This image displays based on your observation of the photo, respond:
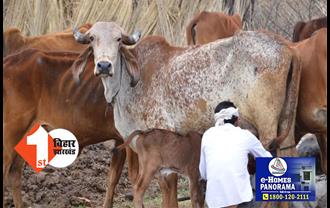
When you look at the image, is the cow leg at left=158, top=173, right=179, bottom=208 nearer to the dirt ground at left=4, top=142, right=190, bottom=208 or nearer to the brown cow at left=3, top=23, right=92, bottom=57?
the dirt ground at left=4, top=142, right=190, bottom=208

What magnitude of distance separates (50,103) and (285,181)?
2823 mm

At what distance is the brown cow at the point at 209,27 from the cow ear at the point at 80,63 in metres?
2.79

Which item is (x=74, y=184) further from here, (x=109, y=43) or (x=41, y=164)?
(x=109, y=43)

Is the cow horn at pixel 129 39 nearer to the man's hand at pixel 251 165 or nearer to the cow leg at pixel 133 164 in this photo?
the cow leg at pixel 133 164

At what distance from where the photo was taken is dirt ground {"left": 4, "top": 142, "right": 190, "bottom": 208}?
10766 mm

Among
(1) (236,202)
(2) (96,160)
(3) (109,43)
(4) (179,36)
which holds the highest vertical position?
(4) (179,36)

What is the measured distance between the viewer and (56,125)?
10336mm

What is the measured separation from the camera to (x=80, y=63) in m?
9.73

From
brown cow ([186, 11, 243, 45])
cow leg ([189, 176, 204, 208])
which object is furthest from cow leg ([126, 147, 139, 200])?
brown cow ([186, 11, 243, 45])

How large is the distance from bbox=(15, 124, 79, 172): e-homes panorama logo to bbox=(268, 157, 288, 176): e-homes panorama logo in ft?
7.29

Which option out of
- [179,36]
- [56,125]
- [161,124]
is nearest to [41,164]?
[56,125]

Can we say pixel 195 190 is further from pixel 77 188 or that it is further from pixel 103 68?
pixel 77 188

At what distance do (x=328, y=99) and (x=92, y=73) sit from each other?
2.51 metres

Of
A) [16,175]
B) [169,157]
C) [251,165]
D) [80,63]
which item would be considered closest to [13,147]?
[16,175]
